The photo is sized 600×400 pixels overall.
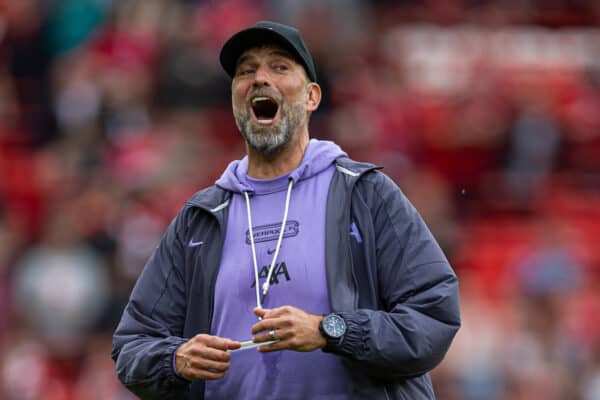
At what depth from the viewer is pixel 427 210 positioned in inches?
404

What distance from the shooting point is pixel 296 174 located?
4.30 meters

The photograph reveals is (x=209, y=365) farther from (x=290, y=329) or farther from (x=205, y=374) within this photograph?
(x=290, y=329)

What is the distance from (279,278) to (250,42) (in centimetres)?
75

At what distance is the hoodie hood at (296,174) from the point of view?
432 cm

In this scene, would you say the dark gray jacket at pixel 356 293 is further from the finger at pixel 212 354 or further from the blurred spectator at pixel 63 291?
the blurred spectator at pixel 63 291

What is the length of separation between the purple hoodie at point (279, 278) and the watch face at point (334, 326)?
146 millimetres

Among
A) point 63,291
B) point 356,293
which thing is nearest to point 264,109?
point 356,293

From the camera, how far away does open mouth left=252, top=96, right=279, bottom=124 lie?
14.2 feet

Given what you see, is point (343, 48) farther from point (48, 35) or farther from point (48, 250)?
point (48, 250)

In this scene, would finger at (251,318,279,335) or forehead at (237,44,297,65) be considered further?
forehead at (237,44,297,65)

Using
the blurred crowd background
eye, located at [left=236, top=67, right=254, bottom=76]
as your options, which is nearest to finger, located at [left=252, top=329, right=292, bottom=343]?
eye, located at [left=236, top=67, right=254, bottom=76]

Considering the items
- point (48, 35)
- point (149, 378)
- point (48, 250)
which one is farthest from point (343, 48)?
point (149, 378)

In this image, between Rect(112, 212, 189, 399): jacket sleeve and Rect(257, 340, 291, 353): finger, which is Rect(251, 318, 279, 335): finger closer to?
Rect(257, 340, 291, 353): finger

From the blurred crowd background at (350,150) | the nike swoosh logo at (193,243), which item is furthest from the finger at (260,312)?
the blurred crowd background at (350,150)
